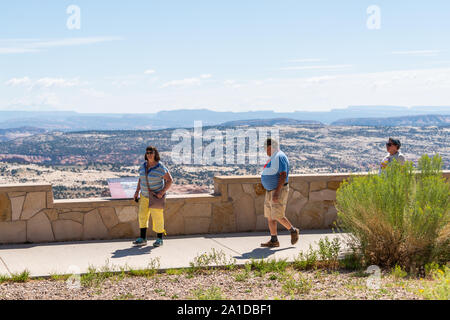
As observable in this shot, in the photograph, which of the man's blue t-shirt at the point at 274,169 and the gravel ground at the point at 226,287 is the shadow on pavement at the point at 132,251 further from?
the man's blue t-shirt at the point at 274,169

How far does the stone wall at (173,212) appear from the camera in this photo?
26.9 ft

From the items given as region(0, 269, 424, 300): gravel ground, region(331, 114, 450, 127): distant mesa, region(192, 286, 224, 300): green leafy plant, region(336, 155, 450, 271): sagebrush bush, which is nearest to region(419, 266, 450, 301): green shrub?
region(0, 269, 424, 300): gravel ground

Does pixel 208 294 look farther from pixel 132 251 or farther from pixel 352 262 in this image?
pixel 132 251

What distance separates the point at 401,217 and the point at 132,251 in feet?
12.2

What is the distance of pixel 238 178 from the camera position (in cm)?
903

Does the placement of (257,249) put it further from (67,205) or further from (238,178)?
(67,205)

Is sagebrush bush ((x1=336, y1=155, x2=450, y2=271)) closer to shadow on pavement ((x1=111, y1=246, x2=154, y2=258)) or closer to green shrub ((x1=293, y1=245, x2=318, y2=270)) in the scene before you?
green shrub ((x1=293, y1=245, x2=318, y2=270))

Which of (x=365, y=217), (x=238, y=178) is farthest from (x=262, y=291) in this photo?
(x=238, y=178)

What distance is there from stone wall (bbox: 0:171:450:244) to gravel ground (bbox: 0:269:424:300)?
244 centimetres

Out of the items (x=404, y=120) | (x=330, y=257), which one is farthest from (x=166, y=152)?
(x=404, y=120)

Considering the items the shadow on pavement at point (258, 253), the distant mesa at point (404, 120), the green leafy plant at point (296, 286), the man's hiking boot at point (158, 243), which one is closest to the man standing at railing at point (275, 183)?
the shadow on pavement at point (258, 253)

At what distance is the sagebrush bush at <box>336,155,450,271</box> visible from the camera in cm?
600

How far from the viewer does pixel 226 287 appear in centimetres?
558
